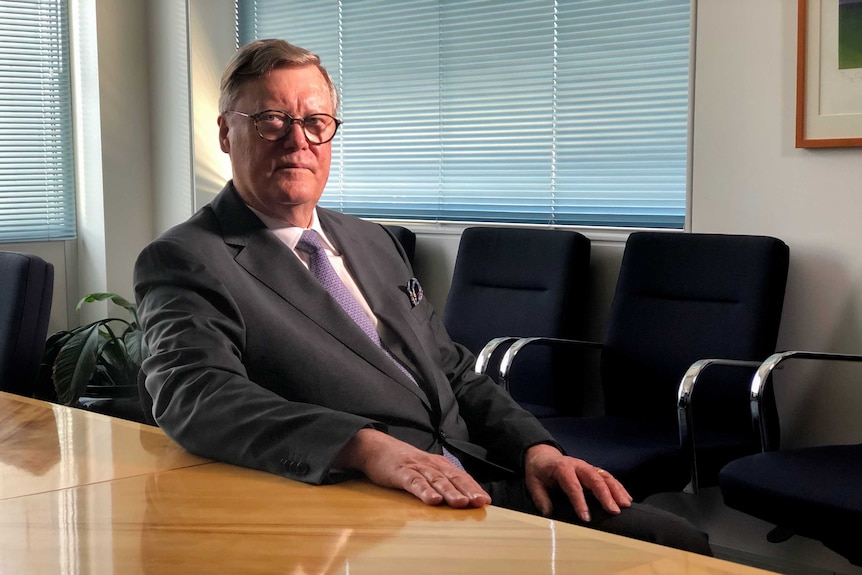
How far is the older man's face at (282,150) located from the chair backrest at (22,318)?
3.07 feet

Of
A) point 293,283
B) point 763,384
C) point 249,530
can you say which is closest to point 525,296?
point 763,384

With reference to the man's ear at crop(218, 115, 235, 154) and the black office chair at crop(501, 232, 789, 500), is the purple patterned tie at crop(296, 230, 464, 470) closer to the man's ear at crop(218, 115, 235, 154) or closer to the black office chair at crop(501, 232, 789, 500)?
the man's ear at crop(218, 115, 235, 154)

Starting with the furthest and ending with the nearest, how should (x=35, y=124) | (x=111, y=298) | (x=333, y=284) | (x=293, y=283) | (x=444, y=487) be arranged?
(x=35, y=124)
(x=111, y=298)
(x=333, y=284)
(x=293, y=283)
(x=444, y=487)

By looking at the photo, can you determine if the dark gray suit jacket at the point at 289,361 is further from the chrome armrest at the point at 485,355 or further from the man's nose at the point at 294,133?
the chrome armrest at the point at 485,355

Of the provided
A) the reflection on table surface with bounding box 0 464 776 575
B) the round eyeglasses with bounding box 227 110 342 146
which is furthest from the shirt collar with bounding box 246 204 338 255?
the reflection on table surface with bounding box 0 464 776 575

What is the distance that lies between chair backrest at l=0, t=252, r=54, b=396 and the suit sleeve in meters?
1.00

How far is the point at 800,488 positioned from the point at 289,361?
51.3 inches

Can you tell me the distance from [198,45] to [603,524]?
13.3 feet

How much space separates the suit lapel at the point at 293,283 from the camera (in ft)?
5.55

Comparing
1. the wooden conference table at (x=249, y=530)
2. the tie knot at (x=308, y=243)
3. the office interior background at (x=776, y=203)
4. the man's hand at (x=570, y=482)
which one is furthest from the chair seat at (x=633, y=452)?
the wooden conference table at (x=249, y=530)

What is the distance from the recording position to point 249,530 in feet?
3.53

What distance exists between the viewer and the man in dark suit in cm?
Answer: 135

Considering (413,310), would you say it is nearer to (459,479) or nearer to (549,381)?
(459,479)

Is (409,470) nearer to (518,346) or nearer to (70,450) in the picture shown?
(70,450)
